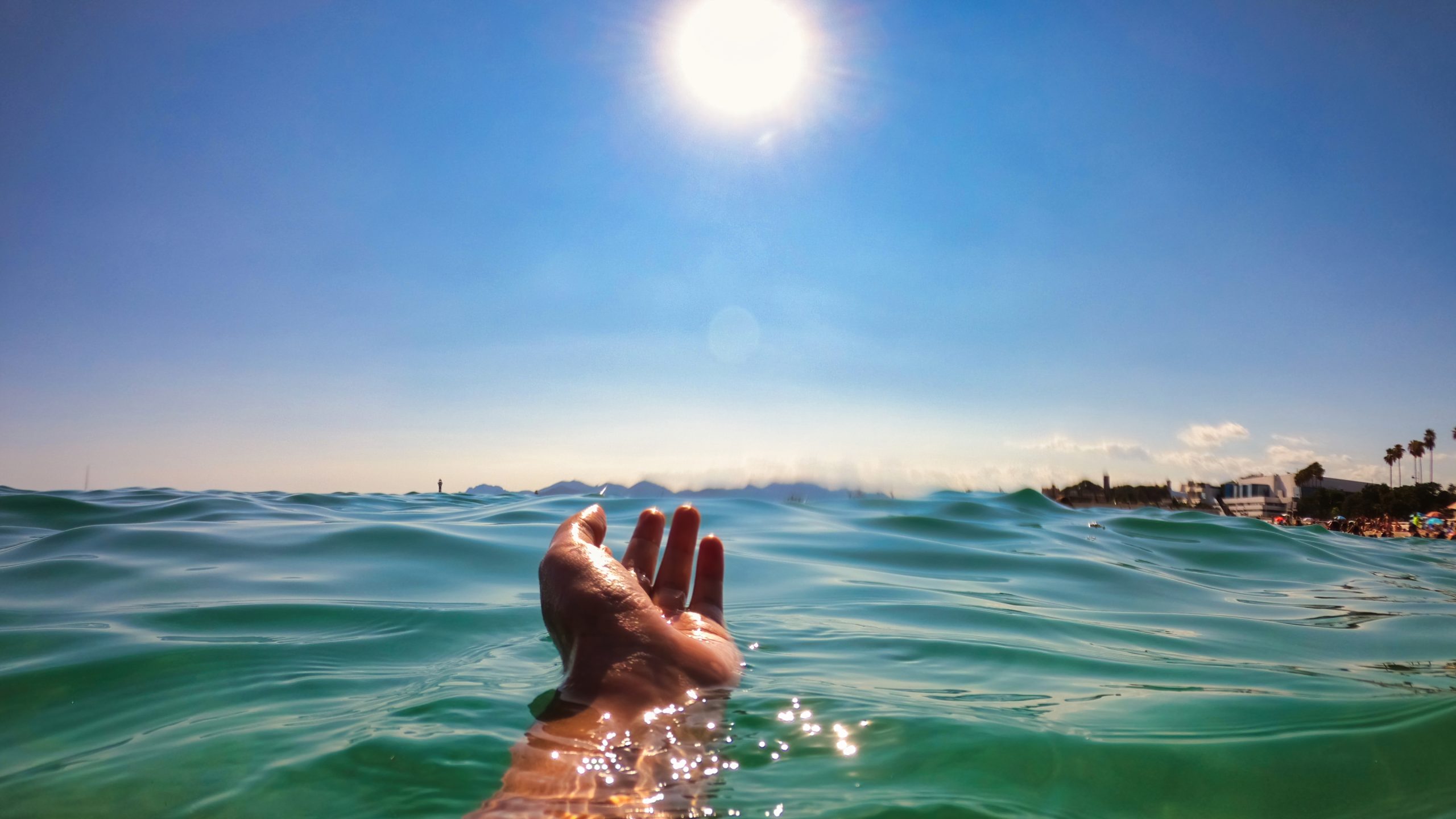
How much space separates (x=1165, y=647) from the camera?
341 centimetres

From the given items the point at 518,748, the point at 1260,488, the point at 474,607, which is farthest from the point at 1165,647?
the point at 1260,488

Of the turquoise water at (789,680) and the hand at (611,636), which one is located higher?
the hand at (611,636)

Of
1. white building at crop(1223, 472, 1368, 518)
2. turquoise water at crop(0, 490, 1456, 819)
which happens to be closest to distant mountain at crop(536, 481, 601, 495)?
turquoise water at crop(0, 490, 1456, 819)

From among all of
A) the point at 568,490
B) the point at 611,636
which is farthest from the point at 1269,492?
the point at 611,636

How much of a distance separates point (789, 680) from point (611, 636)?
2.25 ft

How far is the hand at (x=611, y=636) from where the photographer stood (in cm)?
216

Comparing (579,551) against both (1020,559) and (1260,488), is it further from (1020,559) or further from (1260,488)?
(1260,488)

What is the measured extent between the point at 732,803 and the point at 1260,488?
2881 inches

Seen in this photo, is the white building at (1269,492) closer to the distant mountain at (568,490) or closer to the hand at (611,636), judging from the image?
the distant mountain at (568,490)

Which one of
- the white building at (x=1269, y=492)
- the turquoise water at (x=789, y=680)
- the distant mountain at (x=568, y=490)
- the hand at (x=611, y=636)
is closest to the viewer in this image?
the turquoise water at (x=789, y=680)

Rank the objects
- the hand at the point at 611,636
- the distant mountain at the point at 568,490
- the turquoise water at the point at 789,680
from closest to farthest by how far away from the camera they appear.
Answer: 1. the turquoise water at the point at 789,680
2. the hand at the point at 611,636
3. the distant mountain at the point at 568,490

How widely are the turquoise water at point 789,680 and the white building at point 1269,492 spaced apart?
50.1 metres

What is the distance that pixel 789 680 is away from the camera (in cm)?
256

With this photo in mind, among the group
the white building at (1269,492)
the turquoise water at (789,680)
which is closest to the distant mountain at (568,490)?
the turquoise water at (789,680)
